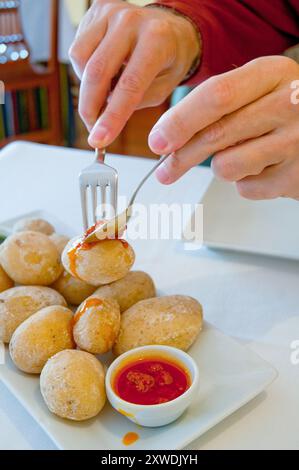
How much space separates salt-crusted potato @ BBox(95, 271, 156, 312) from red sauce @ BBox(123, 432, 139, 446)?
183 mm

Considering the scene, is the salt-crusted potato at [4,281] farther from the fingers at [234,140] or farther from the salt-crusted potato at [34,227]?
the fingers at [234,140]

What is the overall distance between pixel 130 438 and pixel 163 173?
32 centimetres

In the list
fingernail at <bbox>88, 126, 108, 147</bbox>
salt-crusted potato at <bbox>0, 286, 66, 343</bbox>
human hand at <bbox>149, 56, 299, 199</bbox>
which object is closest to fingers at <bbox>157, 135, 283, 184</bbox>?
human hand at <bbox>149, 56, 299, 199</bbox>

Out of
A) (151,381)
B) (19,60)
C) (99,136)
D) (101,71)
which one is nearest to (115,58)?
(101,71)

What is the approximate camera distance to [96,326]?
63 cm

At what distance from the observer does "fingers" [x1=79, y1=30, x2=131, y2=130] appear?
786mm

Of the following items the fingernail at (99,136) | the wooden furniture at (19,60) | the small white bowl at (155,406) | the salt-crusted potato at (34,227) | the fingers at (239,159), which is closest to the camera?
the small white bowl at (155,406)

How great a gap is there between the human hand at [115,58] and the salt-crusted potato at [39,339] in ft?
0.83

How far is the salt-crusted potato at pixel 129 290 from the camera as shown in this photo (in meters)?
0.71

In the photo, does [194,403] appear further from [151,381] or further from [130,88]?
[130,88]

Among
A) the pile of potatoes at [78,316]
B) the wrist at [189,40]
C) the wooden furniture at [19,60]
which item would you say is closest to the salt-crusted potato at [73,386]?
the pile of potatoes at [78,316]

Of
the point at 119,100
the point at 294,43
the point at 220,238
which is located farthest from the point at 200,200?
the point at 294,43

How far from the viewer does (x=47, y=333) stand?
628 millimetres
